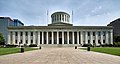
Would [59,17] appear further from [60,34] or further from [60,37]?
[60,37]

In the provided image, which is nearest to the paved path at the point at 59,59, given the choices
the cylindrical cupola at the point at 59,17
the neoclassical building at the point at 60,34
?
the neoclassical building at the point at 60,34

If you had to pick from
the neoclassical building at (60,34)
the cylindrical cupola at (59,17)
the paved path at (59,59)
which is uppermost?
the cylindrical cupola at (59,17)

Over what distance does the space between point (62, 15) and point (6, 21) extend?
69344 millimetres

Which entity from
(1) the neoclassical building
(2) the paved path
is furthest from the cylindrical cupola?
(2) the paved path

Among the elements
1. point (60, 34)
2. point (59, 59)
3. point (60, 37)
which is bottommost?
point (59, 59)

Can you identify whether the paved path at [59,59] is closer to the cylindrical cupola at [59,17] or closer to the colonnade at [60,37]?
the colonnade at [60,37]

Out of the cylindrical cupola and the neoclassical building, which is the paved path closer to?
the neoclassical building

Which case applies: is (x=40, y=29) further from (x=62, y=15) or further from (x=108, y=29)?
(x=108, y=29)

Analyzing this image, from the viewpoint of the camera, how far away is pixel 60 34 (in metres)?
85.4

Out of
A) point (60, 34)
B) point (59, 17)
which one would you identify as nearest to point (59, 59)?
point (60, 34)

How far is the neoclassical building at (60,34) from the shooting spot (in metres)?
82.1

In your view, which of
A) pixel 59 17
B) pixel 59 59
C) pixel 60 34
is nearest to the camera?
pixel 59 59

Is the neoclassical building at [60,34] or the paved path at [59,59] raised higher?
the neoclassical building at [60,34]

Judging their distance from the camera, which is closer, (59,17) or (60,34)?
(60,34)
